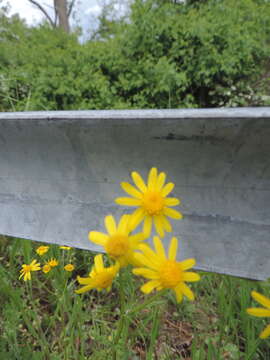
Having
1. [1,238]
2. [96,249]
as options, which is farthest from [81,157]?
[1,238]

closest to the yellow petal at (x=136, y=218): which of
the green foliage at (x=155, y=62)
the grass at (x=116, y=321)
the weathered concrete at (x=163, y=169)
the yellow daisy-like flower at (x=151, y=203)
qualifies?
the yellow daisy-like flower at (x=151, y=203)

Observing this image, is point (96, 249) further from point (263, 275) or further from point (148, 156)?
point (263, 275)

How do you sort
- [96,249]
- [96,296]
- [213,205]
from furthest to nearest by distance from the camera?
[96,296] → [96,249] → [213,205]

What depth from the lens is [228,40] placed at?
15.1 ft

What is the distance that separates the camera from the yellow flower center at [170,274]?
45cm

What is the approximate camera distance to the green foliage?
13.2 feet

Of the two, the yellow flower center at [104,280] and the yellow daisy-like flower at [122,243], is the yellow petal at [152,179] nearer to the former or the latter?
the yellow daisy-like flower at [122,243]

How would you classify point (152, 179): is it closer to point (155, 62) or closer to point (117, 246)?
point (117, 246)

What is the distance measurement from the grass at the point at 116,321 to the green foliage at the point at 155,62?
3.06m

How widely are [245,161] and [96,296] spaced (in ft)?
3.59

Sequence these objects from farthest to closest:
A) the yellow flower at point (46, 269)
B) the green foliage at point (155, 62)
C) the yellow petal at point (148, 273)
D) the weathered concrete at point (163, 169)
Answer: the green foliage at point (155, 62), the yellow flower at point (46, 269), the weathered concrete at point (163, 169), the yellow petal at point (148, 273)

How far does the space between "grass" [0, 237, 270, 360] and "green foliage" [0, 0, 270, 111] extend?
3.06m

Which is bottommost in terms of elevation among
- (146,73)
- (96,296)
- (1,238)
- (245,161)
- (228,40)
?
(96,296)

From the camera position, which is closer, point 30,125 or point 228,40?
point 30,125
